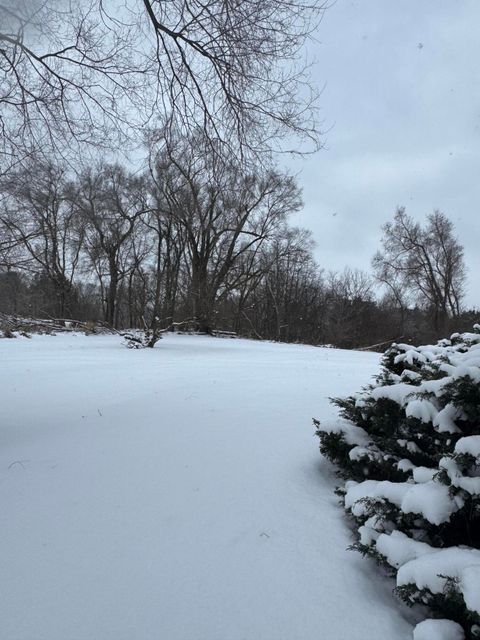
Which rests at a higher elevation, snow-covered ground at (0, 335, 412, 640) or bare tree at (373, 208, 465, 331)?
bare tree at (373, 208, 465, 331)

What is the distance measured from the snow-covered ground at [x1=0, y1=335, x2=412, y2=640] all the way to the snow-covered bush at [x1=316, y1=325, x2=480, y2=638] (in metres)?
0.24

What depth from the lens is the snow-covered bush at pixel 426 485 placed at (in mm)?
1508

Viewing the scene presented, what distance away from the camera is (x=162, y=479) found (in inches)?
107

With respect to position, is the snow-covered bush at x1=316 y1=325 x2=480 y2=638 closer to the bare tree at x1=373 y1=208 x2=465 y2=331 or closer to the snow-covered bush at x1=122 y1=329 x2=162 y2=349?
the snow-covered bush at x1=122 y1=329 x2=162 y2=349

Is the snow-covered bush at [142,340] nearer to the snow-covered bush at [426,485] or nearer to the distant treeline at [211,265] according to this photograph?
the distant treeline at [211,265]

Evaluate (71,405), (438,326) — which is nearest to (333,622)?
(71,405)

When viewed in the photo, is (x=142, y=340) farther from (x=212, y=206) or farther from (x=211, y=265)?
(x=211, y=265)

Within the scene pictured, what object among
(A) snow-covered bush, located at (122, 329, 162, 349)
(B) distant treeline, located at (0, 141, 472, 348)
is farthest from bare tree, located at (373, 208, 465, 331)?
(A) snow-covered bush, located at (122, 329, 162, 349)

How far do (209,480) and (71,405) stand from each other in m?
2.54

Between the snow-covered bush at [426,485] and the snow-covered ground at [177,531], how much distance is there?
239mm

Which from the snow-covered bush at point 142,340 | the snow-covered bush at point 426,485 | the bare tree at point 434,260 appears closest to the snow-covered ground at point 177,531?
the snow-covered bush at point 426,485

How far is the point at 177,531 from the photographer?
216cm

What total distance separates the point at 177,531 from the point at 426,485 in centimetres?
134

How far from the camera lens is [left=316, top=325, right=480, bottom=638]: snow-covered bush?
4.95ft
